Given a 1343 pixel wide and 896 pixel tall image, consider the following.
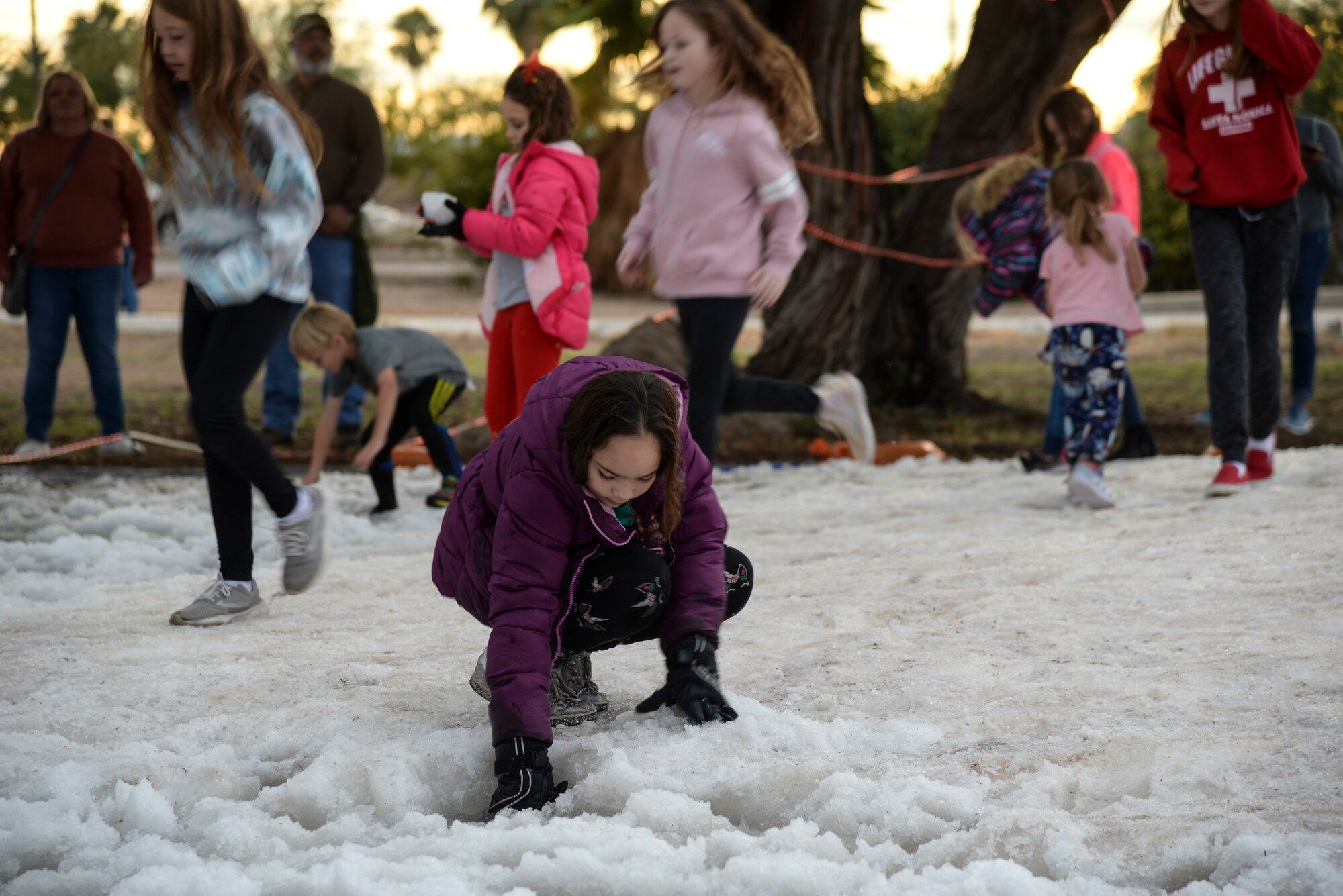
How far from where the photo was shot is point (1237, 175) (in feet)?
15.5

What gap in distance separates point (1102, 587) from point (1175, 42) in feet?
7.57

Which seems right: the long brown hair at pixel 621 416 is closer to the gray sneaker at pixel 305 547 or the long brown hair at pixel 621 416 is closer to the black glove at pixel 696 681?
the black glove at pixel 696 681

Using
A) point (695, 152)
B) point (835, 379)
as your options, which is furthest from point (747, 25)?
point (835, 379)

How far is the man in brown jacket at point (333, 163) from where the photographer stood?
A: 6.74 meters

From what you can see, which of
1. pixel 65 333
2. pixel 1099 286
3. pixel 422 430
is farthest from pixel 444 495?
pixel 1099 286

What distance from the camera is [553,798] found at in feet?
7.85

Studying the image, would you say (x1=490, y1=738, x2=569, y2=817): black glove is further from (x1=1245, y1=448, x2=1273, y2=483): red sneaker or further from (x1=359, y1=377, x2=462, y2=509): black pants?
(x1=1245, y1=448, x2=1273, y2=483): red sneaker

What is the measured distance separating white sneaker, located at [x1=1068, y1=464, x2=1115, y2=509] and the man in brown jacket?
12.2 feet

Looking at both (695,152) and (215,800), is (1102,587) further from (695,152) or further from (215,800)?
(215,800)

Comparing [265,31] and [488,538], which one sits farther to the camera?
[265,31]

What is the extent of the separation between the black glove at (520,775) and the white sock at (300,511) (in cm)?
141

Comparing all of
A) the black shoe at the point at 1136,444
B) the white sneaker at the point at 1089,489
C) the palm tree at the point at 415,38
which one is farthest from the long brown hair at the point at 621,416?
the palm tree at the point at 415,38

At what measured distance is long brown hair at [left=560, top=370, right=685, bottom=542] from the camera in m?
2.23

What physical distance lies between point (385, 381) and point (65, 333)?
2377 millimetres
